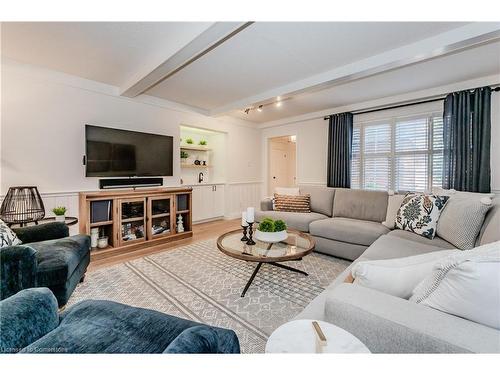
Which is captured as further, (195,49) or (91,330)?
(195,49)

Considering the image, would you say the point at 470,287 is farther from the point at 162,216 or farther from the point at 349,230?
the point at 162,216

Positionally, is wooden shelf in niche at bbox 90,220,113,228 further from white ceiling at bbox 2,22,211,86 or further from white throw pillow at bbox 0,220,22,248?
white ceiling at bbox 2,22,211,86

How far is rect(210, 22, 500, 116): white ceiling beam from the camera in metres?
1.92

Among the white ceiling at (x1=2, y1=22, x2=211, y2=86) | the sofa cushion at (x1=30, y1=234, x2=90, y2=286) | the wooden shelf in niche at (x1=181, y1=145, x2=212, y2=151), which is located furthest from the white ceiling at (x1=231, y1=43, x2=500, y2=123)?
the sofa cushion at (x1=30, y1=234, x2=90, y2=286)

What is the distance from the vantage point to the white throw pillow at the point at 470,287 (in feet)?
2.30

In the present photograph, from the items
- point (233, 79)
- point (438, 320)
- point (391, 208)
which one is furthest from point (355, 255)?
point (233, 79)

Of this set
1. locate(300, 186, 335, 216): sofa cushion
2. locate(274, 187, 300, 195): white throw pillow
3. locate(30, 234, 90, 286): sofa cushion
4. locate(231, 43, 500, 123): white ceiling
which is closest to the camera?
locate(30, 234, 90, 286): sofa cushion

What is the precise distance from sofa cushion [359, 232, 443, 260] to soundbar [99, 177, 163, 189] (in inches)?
128

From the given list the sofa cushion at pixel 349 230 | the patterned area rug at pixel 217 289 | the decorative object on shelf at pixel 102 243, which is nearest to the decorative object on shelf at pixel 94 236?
the decorative object on shelf at pixel 102 243

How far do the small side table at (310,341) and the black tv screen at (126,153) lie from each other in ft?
10.9

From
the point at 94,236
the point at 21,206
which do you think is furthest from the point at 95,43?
the point at 94,236

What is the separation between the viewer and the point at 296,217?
3.33 meters

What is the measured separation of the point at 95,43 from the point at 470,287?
3239 mm
